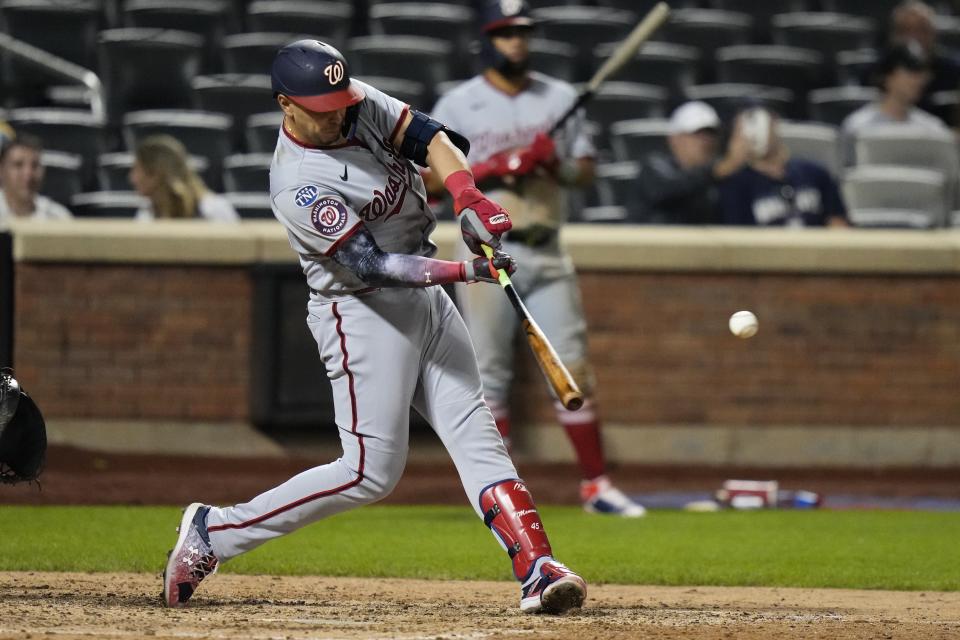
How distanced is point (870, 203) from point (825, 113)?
164cm

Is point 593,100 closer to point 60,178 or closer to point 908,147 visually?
point 908,147

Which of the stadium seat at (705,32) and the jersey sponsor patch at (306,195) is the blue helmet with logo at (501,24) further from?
the stadium seat at (705,32)

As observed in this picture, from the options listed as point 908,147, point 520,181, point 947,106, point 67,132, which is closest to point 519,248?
point 520,181

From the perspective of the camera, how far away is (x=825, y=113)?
1224 cm

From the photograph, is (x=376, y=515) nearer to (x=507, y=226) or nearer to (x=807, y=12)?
(x=507, y=226)

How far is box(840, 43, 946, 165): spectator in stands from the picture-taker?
36.4 feet

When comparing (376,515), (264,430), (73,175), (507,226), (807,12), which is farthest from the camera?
(807,12)

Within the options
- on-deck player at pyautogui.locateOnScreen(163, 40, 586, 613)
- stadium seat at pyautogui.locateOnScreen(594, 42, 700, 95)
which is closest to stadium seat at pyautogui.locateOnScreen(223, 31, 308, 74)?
stadium seat at pyautogui.locateOnScreen(594, 42, 700, 95)

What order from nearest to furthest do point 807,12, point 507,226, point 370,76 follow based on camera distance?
1. point 507,226
2. point 370,76
3. point 807,12

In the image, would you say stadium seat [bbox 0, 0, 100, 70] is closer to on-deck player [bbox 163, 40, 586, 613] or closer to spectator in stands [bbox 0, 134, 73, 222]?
spectator in stands [bbox 0, 134, 73, 222]

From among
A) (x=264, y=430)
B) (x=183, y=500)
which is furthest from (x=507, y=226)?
(x=264, y=430)

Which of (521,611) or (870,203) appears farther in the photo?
(870,203)

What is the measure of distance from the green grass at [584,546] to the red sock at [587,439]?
0.24 meters

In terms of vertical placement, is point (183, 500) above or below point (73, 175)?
below
